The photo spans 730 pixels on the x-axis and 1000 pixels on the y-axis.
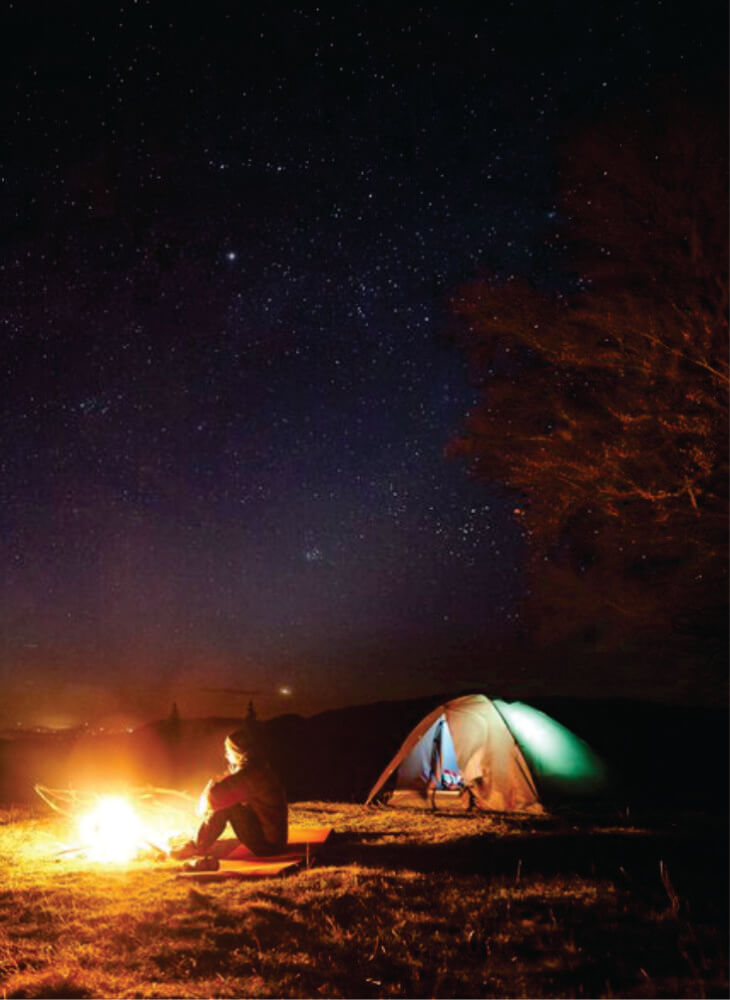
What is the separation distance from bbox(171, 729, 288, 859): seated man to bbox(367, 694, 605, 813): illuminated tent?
19.1 feet

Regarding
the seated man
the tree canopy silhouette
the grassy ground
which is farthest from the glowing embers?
the tree canopy silhouette

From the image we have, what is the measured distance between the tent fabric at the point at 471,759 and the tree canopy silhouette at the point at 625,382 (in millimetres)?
2992

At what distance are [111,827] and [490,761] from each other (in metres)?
6.65

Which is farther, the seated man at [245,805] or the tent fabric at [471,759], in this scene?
the tent fabric at [471,759]

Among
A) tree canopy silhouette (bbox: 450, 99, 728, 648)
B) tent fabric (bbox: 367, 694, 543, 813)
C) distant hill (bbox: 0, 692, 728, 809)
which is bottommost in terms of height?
distant hill (bbox: 0, 692, 728, 809)

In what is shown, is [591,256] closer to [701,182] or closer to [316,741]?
[701,182]

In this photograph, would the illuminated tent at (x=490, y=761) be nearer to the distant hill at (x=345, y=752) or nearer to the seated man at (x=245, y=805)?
the distant hill at (x=345, y=752)

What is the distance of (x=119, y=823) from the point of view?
28.9 ft

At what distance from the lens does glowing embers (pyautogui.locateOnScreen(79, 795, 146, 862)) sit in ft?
27.7

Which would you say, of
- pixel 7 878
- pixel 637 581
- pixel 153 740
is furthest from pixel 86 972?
pixel 153 740

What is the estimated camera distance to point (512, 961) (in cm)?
450

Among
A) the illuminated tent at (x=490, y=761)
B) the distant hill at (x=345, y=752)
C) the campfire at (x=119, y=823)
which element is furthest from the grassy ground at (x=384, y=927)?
the distant hill at (x=345, y=752)

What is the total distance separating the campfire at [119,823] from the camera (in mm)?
8203

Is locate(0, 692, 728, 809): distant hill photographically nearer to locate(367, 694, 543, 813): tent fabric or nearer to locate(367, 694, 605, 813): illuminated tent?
locate(367, 694, 605, 813): illuminated tent
